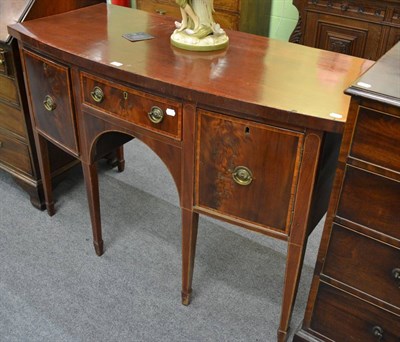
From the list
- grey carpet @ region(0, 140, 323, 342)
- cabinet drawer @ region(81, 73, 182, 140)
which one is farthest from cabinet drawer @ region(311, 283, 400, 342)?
cabinet drawer @ region(81, 73, 182, 140)

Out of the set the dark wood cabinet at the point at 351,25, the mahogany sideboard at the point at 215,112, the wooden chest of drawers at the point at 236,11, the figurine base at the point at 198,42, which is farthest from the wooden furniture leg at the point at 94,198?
the dark wood cabinet at the point at 351,25

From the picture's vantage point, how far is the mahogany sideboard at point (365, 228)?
40.0 inches

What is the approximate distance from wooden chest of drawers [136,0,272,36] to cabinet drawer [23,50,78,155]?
125cm

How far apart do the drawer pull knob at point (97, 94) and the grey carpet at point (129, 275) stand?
0.72m

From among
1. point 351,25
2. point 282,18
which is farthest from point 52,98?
point 282,18

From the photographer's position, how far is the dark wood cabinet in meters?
2.28

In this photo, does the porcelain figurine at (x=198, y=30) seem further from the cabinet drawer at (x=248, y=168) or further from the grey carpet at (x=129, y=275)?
the grey carpet at (x=129, y=275)

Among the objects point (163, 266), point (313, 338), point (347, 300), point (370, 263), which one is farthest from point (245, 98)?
point (163, 266)

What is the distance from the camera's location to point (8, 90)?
1908 mm

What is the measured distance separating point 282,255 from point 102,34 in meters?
1.12

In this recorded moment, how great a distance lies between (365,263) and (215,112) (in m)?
0.56

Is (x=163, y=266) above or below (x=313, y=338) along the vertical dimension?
below

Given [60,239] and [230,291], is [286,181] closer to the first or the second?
[230,291]

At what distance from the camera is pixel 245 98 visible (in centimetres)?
118
